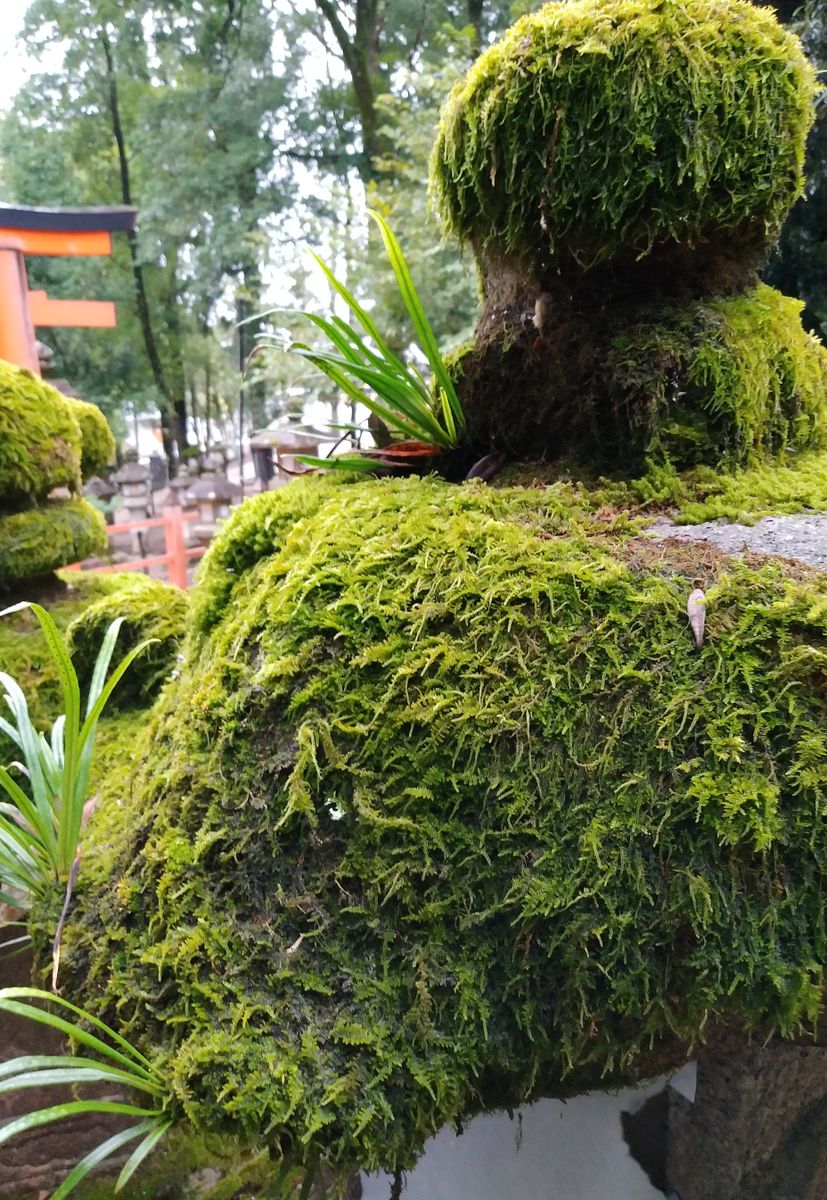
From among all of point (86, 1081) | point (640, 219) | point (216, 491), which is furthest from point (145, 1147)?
point (216, 491)

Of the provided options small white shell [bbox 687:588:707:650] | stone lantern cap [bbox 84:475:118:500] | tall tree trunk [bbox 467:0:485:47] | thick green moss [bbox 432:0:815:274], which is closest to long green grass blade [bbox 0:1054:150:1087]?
small white shell [bbox 687:588:707:650]

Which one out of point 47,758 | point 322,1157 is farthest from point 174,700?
point 322,1157

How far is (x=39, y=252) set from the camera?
455cm

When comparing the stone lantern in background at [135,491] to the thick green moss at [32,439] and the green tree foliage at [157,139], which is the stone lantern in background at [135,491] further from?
the thick green moss at [32,439]

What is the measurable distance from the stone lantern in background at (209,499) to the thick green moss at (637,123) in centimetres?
551

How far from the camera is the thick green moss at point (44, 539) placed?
205 cm

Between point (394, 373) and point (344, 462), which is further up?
point (394, 373)

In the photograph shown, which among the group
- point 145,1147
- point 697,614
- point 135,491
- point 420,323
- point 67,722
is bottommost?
point 145,1147

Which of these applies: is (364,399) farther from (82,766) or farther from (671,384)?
(82,766)

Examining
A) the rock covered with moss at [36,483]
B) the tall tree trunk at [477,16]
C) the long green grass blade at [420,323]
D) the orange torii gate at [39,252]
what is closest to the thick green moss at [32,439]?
the rock covered with moss at [36,483]

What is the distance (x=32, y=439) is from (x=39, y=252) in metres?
3.44

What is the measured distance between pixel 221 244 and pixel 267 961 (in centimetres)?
840

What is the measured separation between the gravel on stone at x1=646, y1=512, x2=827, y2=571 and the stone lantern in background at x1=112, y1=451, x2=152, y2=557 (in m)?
7.36

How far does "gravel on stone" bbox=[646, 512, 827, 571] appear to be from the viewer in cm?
94
